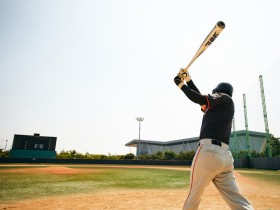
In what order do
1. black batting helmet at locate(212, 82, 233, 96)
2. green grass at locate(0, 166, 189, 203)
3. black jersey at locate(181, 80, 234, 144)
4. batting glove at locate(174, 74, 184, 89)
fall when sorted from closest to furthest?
1. black jersey at locate(181, 80, 234, 144)
2. batting glove at locate(174, 74, 184, 89)
3. black batting helmet at locate(212, 82, 233, 96)
4. green grass at locate(0, 166, 189, 203)

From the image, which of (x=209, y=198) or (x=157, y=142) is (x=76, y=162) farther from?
(x=157, y=142)

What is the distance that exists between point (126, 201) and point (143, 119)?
50.2 m

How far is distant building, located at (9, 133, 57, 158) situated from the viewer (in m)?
42.1

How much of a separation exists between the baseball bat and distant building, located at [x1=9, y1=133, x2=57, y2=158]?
44.6 meters

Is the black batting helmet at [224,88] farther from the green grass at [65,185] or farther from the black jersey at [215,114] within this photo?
the green grass at [65,185]

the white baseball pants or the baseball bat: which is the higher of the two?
the baseball bat

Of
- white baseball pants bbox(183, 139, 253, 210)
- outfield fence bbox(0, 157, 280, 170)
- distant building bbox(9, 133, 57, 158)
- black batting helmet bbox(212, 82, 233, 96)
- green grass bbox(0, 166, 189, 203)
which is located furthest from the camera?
distant building bbox(9, 133, 57, 158)

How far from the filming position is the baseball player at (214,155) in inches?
114

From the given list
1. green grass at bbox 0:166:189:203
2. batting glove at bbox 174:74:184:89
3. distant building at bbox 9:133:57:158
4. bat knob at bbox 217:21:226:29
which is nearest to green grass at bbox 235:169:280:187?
green grass at bbox 0:166:189:203

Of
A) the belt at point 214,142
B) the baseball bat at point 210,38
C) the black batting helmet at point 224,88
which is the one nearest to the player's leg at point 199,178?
the belt at point 214,142

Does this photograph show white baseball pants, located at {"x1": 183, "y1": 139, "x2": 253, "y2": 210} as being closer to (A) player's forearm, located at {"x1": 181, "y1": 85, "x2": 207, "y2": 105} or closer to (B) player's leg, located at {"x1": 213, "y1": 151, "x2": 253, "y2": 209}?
(B) player's leg, located at {"x1": 213, "y1": 151, "x2": 253, "y2": 209}

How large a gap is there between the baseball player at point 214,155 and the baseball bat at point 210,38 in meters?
0.74

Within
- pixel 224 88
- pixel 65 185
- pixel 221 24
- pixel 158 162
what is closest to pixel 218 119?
pixel 224 88

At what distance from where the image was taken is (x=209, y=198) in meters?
7.19
